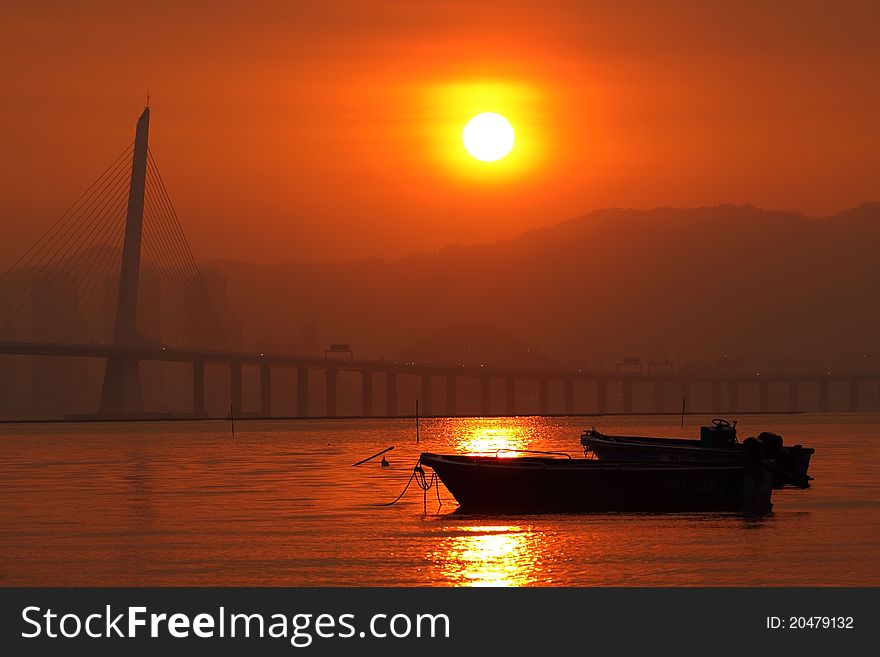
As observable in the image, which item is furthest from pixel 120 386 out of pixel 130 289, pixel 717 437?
pixel 717 437

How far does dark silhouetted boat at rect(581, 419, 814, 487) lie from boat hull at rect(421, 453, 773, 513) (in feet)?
4.15

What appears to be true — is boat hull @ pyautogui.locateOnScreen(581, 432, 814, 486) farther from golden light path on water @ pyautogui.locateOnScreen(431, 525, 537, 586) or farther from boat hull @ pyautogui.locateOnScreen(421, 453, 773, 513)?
golden light path on water @ pyautogui.locateOnScreen(431, 525, 537, 586)

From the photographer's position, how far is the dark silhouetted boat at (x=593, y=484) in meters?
42.6

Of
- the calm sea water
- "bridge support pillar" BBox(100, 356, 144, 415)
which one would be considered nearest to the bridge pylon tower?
"bridge support pillar" BBox(100, 356, 144, 415)

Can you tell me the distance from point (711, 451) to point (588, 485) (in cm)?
748

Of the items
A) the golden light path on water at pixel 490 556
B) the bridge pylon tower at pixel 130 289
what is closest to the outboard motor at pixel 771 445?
the golden light path on water at pixel 490 556

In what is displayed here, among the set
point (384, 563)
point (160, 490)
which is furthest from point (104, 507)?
point (384, 563)

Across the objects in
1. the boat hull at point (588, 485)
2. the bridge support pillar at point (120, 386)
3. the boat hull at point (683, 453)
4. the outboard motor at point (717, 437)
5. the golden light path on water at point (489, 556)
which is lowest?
the golden light path on water at point (489, 556)

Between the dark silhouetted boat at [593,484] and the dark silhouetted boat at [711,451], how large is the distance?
114cm

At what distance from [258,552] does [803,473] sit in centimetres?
2011

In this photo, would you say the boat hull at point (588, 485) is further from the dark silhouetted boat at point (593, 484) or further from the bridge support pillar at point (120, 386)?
the bridge support pillar at point (120, 386)

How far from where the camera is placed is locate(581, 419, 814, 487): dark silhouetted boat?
45.2 m
